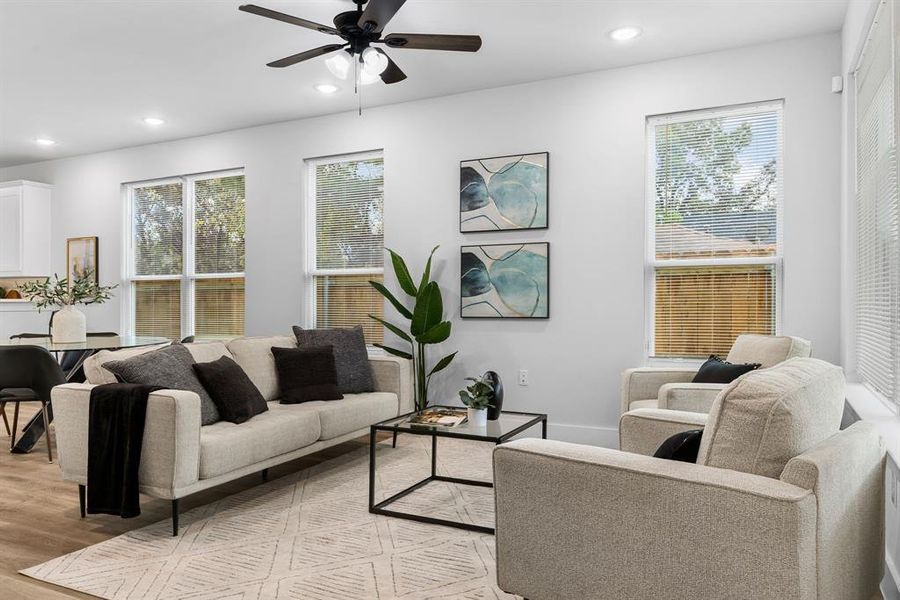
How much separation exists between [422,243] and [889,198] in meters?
3.40

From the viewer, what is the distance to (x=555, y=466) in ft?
5.86

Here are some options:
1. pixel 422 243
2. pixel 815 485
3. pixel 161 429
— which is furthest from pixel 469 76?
pixel 815 485

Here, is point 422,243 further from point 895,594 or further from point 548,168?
point 895,594

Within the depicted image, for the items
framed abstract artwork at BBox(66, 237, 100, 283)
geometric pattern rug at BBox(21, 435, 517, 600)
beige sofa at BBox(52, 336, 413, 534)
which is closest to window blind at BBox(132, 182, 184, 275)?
framed abstract artwork at BBox(66, 237, 100, 283)

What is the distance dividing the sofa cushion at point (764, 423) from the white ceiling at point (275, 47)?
105 inches

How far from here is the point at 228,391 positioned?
11.2 feet

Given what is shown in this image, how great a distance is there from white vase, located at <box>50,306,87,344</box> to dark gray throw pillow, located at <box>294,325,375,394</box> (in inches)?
67.8

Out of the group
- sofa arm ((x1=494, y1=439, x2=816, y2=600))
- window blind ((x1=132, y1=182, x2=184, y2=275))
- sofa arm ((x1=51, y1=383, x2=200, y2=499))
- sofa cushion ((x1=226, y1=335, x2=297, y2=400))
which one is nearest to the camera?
sofa arm ((x1=494, y1=439, x2=816, y2=600))

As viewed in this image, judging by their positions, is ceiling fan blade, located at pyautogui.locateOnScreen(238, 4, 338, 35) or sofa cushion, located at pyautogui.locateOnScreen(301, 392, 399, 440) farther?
sofa cushion, located at pyautogui.locateOnScreen(301, 392, 399, 440)

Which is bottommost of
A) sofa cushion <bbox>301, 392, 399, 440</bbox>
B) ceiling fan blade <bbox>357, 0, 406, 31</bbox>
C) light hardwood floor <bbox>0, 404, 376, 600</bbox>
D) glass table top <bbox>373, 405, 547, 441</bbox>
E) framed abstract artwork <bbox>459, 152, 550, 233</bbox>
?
light hardwood floor <bbox>0, 404, 376, 600</bbox>

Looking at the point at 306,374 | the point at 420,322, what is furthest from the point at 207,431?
the point at 420,322

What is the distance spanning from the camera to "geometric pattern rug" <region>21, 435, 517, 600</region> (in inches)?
92.0

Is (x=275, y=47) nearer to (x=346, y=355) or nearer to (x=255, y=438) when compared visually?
(x=346, y=355)

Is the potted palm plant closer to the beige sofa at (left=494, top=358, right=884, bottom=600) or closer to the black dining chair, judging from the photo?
the black dining chair
